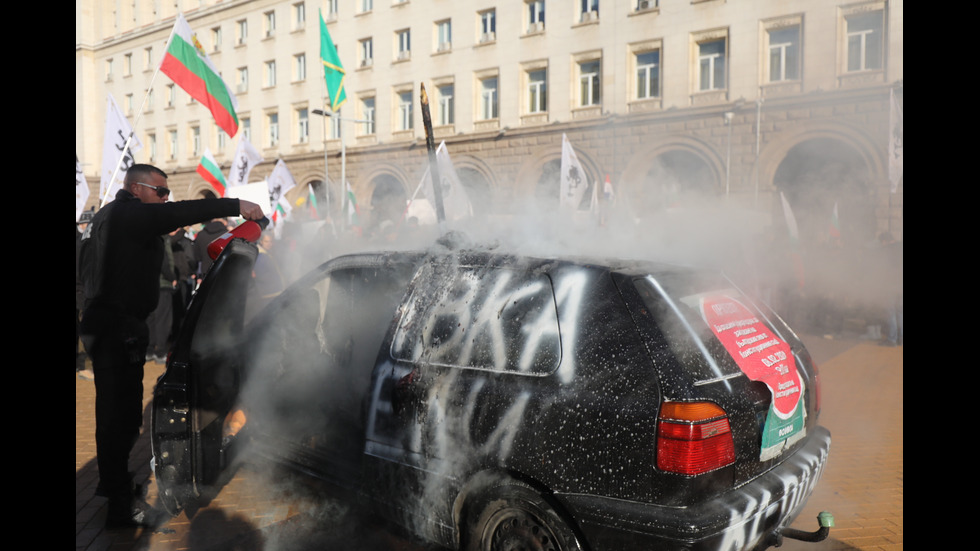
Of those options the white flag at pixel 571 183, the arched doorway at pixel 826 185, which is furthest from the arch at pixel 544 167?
the white flag at pixel 571 183

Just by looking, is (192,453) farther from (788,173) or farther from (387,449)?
(788,173)

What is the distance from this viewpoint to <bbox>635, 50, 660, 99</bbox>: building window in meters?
18.0

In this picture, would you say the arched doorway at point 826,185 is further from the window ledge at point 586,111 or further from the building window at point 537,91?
the building window at point 537,91

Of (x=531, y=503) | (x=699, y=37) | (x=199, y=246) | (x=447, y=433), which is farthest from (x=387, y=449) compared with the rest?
(x=699, y=37)

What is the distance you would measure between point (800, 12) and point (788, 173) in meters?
6.08

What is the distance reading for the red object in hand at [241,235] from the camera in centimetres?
322

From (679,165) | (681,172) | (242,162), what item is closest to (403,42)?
(242,162)

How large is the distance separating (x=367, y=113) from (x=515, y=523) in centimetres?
1760

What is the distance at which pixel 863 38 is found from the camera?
33.1 ft

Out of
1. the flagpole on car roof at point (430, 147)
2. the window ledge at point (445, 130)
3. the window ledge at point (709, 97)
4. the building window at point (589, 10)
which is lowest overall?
the flagpole on car roof at point (430, 147)

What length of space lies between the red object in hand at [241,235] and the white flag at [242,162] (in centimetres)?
1061

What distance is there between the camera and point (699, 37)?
16391mm

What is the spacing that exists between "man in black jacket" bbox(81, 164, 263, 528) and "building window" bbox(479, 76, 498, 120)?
18997mm

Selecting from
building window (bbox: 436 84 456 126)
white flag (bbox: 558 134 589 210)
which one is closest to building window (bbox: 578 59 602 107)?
building window (bbox: 436 84 456 126)
